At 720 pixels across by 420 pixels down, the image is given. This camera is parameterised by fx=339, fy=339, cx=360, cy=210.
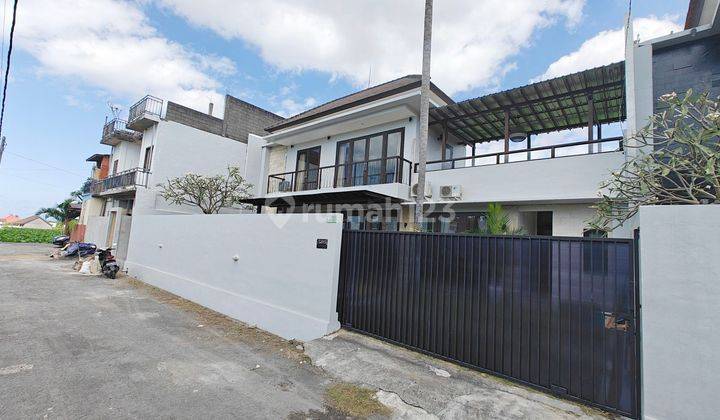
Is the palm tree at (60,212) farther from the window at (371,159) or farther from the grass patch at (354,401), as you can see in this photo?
the grass patch at (354,401)

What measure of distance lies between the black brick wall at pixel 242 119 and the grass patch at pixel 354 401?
1775 cm

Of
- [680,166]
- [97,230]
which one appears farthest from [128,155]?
[680,166]

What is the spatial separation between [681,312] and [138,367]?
6.31m

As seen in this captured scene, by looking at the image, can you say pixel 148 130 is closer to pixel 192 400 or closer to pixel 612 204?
pixel 192 400

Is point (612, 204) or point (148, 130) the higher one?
point (148, 130)

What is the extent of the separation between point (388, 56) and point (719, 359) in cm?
994

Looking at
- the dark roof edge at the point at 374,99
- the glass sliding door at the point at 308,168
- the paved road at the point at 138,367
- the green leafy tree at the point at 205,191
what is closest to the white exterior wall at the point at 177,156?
the green leafy tree at the point at 205,191

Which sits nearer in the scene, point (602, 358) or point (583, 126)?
point (602, 358)

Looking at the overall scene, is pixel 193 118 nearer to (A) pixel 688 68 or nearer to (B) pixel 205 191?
(B) pixel 205 191

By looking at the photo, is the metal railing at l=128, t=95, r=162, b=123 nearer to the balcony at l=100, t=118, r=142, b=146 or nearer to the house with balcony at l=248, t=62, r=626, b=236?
the balcony at l=100, t=118, r=142, b=146

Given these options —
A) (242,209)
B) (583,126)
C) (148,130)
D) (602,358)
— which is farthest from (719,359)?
(148,130)

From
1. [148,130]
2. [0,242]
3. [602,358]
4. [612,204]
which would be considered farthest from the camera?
[0,242]

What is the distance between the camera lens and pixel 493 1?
8242mm

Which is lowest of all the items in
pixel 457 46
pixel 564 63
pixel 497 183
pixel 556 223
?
pixel 556 223
